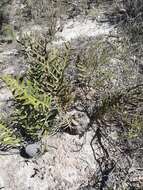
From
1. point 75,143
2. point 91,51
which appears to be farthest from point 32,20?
point 75,143

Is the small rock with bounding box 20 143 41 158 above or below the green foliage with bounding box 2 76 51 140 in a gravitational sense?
below

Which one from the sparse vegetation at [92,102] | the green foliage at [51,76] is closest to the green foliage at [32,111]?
the sparse vegetation at [92,102]

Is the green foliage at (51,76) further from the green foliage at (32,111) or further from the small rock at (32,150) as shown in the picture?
the small rock at (32,150)

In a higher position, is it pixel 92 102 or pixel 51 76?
pixel 51 76

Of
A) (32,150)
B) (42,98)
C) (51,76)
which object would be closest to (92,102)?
(51,76)

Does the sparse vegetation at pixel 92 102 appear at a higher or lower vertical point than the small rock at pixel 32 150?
higher

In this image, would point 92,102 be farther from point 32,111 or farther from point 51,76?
point 32,111

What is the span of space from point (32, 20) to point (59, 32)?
0.67 meters

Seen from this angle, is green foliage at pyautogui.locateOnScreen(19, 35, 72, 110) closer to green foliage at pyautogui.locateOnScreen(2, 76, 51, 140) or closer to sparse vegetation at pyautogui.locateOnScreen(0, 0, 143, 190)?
sparse vegetation at pyautogui.locateOnScreen(0, 0, 143, 190)

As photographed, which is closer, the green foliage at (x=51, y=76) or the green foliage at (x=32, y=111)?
the green foliage at (x=32, y=111)

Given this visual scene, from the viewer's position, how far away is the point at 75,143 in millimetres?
3949

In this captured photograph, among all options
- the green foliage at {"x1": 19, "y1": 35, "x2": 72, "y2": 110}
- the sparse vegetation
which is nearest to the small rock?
the sparse vegetation

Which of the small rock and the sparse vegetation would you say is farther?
the small rock

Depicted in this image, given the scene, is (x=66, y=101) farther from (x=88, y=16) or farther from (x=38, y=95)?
(x=88, y=16)
